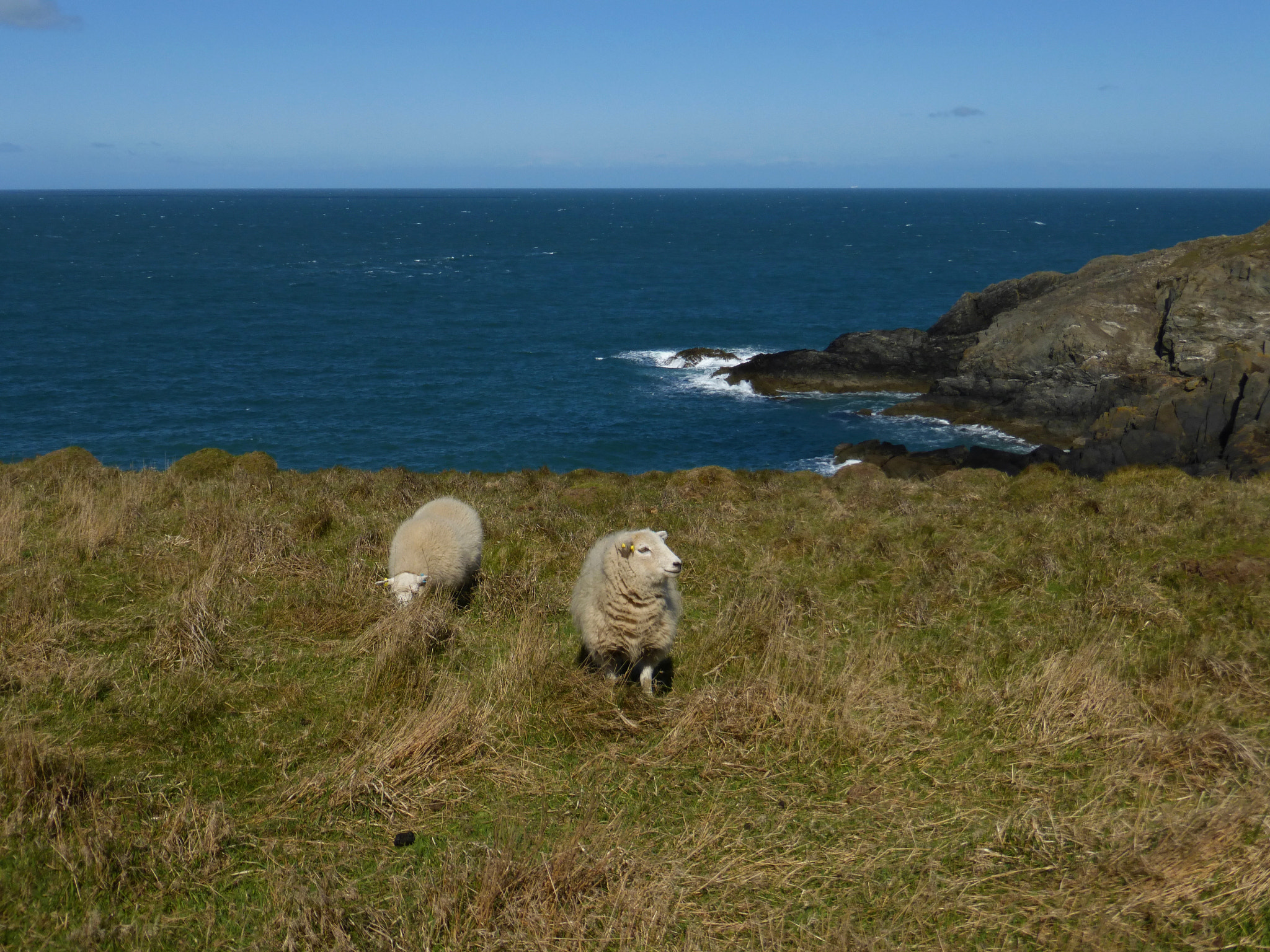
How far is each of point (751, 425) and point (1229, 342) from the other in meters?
19.6

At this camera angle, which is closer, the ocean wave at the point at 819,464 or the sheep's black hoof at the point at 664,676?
the sheep's black hoof at the point at 664,676

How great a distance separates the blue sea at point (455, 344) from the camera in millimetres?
39500

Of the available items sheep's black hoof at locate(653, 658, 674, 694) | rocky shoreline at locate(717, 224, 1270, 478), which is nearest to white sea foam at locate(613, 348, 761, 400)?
rocky shoreline at locate(717, 224, 1270, 478)

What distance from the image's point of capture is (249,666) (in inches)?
275

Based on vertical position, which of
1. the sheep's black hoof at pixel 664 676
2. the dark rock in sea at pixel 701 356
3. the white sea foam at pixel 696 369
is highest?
the sheep's black hoof at pixel 664 676

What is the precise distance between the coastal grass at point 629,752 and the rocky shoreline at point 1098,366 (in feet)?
61.0

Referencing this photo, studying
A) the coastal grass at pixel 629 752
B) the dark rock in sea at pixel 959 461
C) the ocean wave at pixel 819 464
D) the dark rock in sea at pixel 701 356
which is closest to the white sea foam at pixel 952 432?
the ocean wave at pixel 819 464

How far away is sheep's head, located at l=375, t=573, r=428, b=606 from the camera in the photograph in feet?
26.0

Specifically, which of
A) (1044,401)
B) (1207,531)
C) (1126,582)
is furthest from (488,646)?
(1044,401)

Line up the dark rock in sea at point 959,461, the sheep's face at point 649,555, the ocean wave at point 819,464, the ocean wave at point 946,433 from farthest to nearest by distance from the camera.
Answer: the ocean wave at point 946,433 → the ocean wave at point 819,464 → the dark rock in sea at point 959,461 → the sheep's face at point 649,555

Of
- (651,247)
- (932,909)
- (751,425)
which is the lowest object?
(751,425)

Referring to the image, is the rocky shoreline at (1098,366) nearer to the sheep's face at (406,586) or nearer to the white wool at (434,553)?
the white wool at (434,553)

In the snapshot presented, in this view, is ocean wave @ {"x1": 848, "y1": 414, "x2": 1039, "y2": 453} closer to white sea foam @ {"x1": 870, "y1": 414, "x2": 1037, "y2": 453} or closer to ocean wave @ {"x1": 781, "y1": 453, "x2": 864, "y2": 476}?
white sea foam @ {"x1": 870, "y1": 414, "x2": 1037, "y2": 453}

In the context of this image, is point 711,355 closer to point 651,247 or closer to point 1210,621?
point 1210,621
